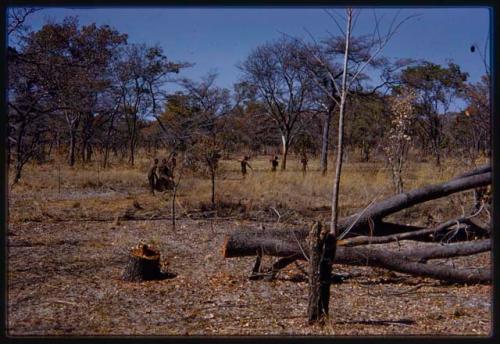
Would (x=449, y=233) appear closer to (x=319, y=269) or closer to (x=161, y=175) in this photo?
(x=319, y=269)

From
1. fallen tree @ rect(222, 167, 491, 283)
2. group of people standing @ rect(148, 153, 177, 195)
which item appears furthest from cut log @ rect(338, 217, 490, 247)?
group of people standing @ rect(148, 153, 177, 195)

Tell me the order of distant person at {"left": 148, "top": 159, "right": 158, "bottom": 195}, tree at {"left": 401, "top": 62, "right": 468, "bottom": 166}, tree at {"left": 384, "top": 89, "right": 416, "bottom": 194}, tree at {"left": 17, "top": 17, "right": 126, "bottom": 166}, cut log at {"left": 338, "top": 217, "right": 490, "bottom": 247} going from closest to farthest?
cut log at {"left": 338, "top": 217, "right": 490, "bottom": 247} → tree at {"left": 17, "top": 17, "right": 126, "bottom": 166} → tree at {"left": 384, "top": 89, "right": 416, "bottom": 194} → distant person at {"left": 148, "top": 159, "right": 158, "bottom": 195} → tree at {"left": 401, "top": 62, "right": 468, "bottom": 166}

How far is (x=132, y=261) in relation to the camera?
6992 millimetres

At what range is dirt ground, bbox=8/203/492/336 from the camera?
16.9 ft

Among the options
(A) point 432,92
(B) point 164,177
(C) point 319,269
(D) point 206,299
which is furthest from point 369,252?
(A) point 432,92

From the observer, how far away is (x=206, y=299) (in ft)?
20.4

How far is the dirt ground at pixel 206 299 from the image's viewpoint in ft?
16.9

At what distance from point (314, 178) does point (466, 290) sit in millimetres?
12415

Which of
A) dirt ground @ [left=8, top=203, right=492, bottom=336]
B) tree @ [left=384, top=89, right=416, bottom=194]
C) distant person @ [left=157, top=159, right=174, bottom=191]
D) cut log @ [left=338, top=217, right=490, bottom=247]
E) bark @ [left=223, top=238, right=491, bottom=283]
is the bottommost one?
dirt ground @ [left=8, top=203, right=492, bottom=336]

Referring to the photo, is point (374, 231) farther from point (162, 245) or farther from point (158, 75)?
point (158, 75)

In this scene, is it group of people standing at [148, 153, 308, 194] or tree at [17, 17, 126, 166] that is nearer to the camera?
tree at [17, 17, 126, 166]

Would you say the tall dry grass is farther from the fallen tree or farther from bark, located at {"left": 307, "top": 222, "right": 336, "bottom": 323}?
bark, located at {"left": 307, "top": 222, "right": 336, "bottom": 323}

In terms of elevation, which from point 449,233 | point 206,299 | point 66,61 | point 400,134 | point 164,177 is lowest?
point 206,299
